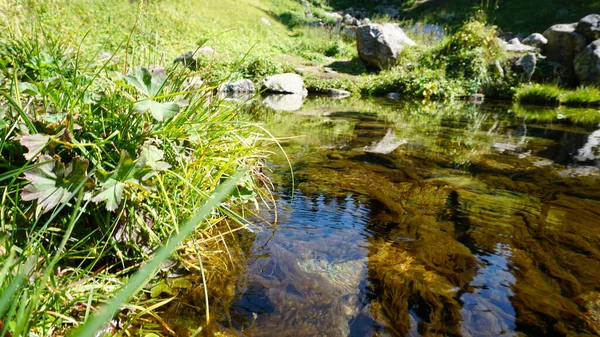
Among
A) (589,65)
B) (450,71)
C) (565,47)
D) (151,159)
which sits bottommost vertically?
(450,71)

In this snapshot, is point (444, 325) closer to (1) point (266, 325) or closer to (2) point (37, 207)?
(1) point (266, 325)

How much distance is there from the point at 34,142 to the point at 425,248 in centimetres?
181

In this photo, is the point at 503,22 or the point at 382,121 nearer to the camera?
the point at 382,121

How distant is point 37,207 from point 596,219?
3146 mm

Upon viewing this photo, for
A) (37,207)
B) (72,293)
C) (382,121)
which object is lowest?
(382,121)

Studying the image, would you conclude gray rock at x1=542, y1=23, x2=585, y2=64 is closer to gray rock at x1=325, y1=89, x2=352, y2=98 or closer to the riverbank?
gray rock at x1=325, y1=89, x2=352, y2=98

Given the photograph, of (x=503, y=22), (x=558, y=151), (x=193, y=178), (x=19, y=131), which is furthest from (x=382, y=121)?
(x=503, y=22)

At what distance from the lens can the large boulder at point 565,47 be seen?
11.7 meters

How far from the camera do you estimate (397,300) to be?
1.51m

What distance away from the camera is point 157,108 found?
1.35 m

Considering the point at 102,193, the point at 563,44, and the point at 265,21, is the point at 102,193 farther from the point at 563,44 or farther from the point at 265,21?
the point at 265,21

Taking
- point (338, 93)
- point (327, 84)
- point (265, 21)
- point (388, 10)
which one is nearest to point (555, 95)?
point (338, 93)

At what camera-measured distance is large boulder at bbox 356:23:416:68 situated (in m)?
13.7

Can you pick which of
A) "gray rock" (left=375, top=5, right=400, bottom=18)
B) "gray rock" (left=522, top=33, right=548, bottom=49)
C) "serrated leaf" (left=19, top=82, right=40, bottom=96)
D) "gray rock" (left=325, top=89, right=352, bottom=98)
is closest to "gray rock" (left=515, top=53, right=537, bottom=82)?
"gray rock" (left=522, top=33, right=548, bottom=49)
